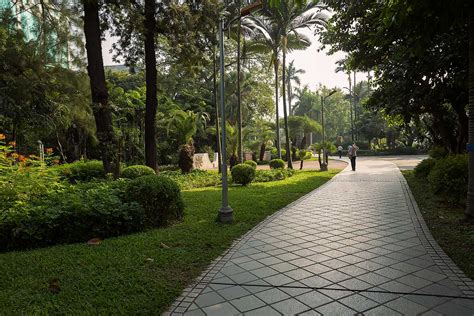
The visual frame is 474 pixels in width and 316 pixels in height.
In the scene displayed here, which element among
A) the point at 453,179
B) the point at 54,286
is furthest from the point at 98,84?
the point at 453,179

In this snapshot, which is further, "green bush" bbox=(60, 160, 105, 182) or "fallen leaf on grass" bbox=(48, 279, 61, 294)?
"green bush" bbox=(60, 160, 105, 182)

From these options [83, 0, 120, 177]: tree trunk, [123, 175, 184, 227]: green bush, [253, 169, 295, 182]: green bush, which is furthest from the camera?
[253, 169, 295, 182]: green bush

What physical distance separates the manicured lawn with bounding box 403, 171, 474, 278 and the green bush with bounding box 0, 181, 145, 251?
505cm

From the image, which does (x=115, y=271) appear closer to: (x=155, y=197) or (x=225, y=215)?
(x=155, y=197)

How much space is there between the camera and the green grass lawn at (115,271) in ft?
11.5

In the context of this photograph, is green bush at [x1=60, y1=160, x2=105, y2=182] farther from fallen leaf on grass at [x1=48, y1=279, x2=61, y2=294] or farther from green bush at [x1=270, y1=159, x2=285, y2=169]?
fallen leaf on grass at [x1=48, y1=279, x2=61, y2=294]

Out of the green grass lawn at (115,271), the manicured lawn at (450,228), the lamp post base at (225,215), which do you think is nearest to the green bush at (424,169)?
the manicured lawn at (450,228)

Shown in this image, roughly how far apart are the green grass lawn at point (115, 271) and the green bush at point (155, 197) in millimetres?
353

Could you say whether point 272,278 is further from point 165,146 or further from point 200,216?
point 165,146

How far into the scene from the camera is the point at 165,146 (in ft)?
79.5

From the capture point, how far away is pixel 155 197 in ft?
21.5

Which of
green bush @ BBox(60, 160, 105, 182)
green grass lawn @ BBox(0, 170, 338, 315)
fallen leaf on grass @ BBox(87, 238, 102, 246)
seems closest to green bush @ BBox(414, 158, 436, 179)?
green grass lawn @ BBox(0, 170, 338, 315)

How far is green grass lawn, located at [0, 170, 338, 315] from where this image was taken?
3.49 metres

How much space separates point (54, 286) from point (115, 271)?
698mm
